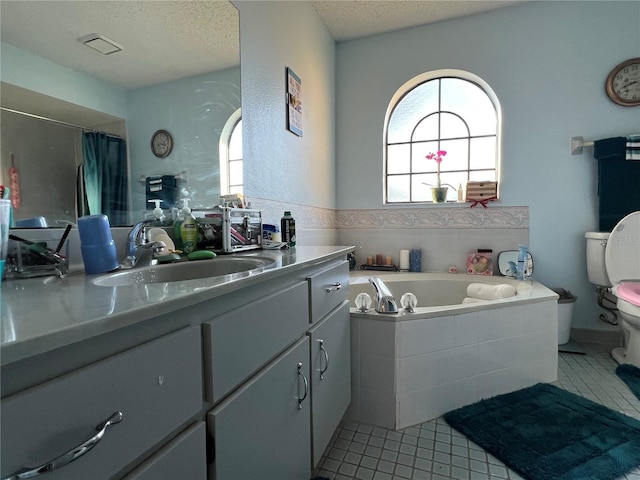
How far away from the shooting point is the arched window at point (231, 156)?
152cm

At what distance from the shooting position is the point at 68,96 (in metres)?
0.92

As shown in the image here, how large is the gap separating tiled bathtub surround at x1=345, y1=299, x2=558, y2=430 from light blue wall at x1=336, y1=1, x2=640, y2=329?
108 cm

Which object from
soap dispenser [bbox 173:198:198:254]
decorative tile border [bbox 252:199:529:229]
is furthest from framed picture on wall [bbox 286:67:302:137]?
soap dispenser [bbox 173:198:198:254]

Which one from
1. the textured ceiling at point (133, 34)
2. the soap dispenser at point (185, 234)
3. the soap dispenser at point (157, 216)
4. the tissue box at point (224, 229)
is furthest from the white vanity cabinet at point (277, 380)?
the textured ceiling at point (133, 34)

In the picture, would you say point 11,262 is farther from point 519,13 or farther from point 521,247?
point 519,13

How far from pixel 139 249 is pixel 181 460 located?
691mm

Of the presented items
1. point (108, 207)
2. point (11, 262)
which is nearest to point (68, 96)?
point (108, 207)

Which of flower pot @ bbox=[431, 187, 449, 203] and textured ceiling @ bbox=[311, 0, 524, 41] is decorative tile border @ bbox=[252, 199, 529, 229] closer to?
flower pot @ bbox=[431, 187, 449, 203]

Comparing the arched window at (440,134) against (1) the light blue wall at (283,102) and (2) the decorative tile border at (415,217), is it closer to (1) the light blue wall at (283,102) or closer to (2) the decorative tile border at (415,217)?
(2) the decorative tile border at (415,217)

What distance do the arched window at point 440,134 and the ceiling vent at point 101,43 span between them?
2.34 metres

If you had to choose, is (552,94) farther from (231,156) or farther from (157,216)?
(157,216)

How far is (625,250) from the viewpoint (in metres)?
2.13

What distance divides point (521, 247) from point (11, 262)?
9.14 feet

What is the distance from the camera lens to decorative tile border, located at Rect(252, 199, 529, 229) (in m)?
2.56
